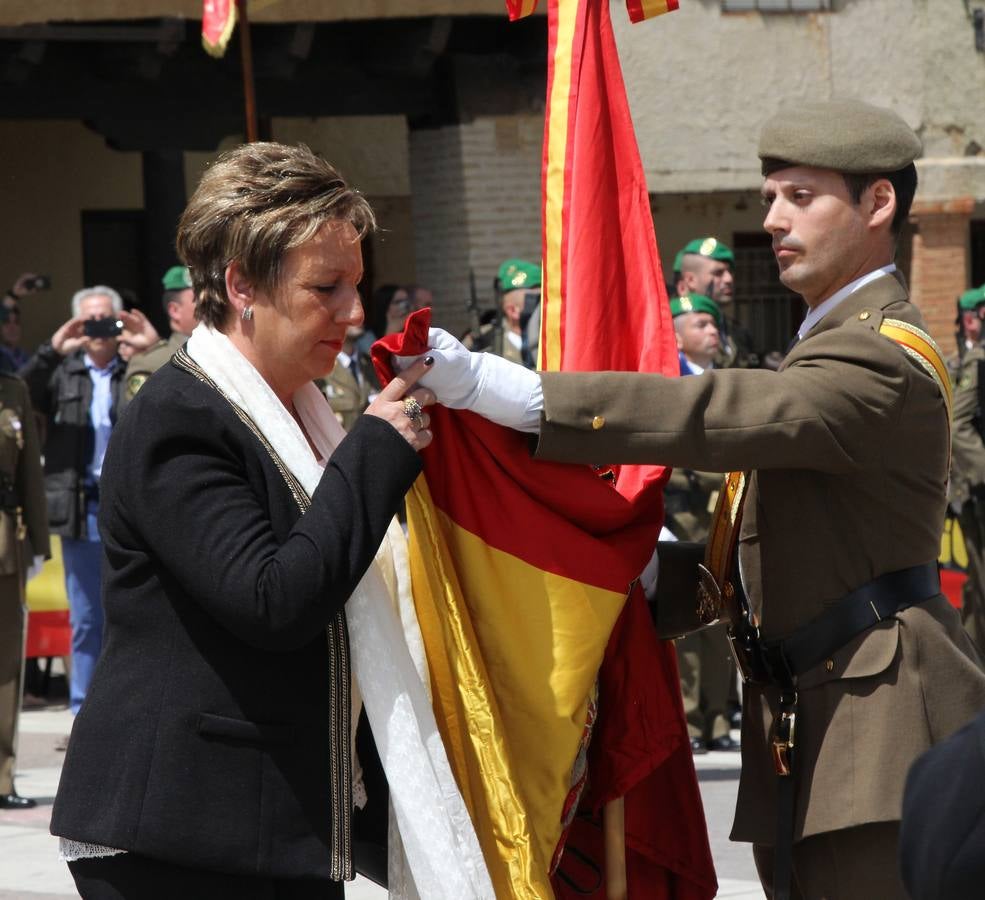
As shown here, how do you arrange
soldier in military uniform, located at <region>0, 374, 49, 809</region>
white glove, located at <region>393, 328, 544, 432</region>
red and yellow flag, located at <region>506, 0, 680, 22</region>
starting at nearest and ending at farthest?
white glove, located at <region>393, 328, 544, 432</region> < red and yellow flag, located at <region>506, 0, 680, 22</region> < soldier in military uniform, located at <region>0, 374, 49, 809</region>

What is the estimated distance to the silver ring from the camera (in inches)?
118

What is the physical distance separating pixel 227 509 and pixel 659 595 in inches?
43.9

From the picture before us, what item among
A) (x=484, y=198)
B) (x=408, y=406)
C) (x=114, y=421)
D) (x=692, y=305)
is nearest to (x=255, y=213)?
(x=408, y=406)

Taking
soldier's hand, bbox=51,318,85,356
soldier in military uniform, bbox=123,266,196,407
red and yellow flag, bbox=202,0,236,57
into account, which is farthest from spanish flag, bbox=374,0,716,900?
soldier's hand, bbox=51,318,85,356

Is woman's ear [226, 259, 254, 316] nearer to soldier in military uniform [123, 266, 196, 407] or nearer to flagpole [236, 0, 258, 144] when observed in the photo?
flagpole [236, 0, 258, 144]

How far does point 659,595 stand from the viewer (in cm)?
363

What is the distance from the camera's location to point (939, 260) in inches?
689

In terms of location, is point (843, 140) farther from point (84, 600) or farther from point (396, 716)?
point (84, 600)

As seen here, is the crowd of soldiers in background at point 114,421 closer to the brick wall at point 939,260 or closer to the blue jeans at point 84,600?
the blue jeans at point 84,600

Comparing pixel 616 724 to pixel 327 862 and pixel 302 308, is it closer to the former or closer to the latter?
pixel 327 862

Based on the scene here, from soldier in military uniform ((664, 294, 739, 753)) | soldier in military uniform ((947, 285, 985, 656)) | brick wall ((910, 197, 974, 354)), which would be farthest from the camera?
brick wall ((910, 197, 974, 354))

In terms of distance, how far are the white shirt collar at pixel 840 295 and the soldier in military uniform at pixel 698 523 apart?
4.86 m

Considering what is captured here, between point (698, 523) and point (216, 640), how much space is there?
18.4ft

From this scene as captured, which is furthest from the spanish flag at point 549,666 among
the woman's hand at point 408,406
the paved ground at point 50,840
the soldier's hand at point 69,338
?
the soldier's hand at point 69,338
